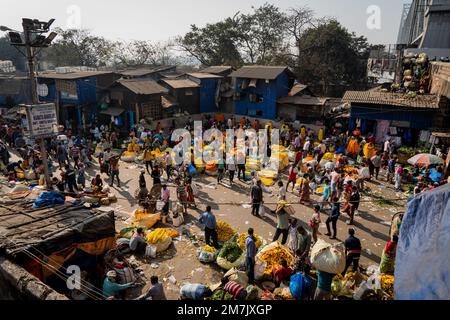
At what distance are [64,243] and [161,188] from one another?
5168 mm

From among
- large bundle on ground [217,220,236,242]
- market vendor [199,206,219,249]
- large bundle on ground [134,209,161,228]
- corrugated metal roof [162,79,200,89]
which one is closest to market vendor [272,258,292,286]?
market vendor [199,206,219,249]

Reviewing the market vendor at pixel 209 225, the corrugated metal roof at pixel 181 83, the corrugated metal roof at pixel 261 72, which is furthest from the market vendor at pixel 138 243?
the corrugated metal roof at pixel 181 83

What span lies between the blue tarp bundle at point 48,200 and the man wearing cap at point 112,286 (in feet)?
9.49

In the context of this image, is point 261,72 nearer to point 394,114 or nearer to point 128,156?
point 394,114

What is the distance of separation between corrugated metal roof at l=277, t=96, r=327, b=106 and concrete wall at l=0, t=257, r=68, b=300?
21.0 m

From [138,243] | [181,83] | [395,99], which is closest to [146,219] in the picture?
[138,243]

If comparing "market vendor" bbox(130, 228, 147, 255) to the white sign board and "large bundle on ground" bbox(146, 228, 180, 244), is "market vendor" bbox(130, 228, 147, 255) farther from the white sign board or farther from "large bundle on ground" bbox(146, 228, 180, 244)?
the white sign board

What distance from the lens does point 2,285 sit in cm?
689

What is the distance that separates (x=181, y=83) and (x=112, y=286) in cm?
2224

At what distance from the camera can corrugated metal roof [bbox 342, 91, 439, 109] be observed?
1817cm

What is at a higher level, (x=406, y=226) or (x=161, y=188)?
(x=406, y=226)

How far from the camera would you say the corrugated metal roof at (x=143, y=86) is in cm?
2425
